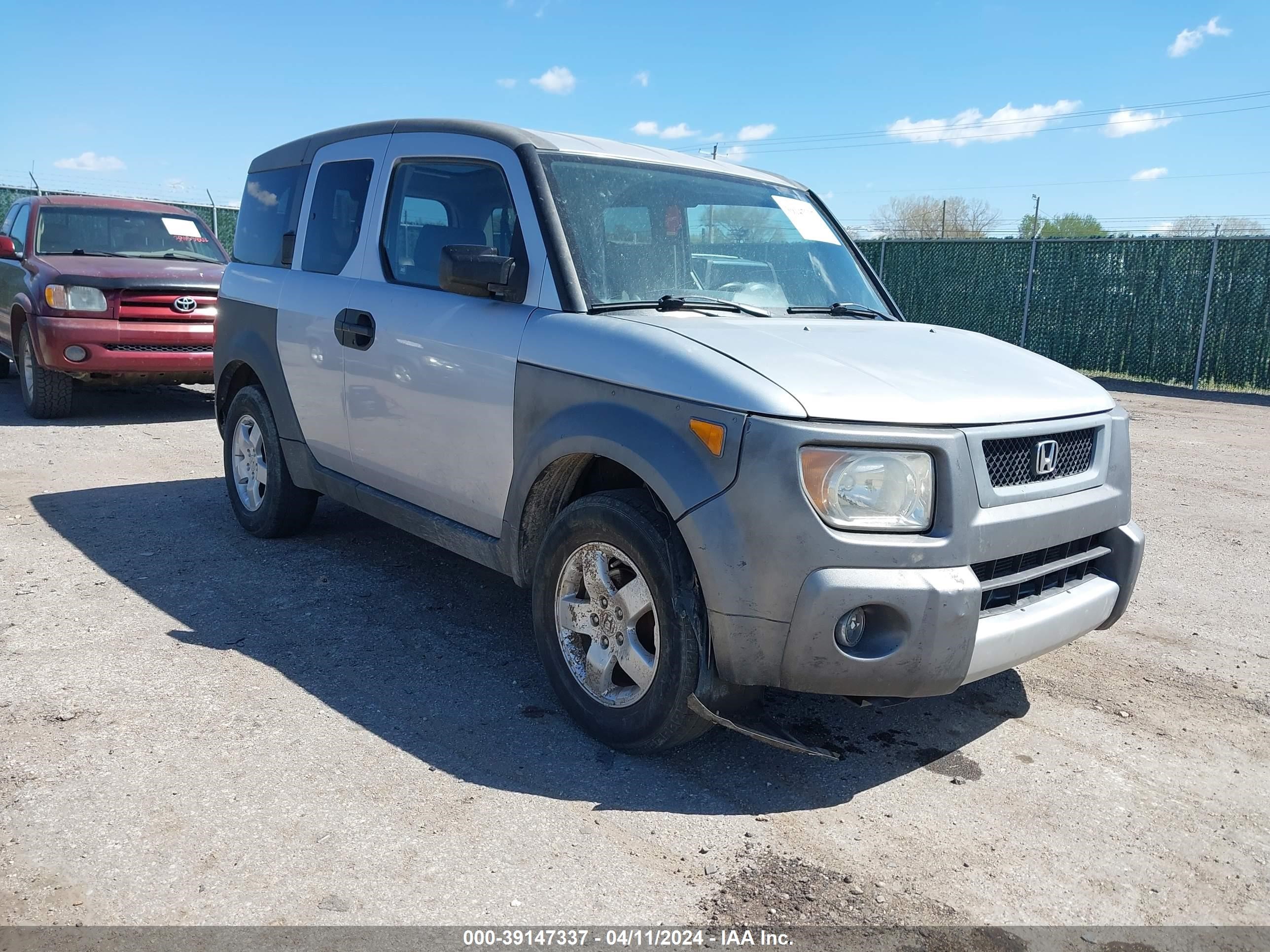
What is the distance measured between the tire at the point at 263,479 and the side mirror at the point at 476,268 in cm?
209

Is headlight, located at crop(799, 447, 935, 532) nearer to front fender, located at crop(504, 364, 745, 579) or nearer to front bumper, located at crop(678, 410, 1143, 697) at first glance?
front bumper, located at crop(678, 410, 1143, 697)

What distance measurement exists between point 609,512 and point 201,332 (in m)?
7.42

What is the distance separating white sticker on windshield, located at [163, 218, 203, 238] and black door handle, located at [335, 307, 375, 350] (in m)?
6.93

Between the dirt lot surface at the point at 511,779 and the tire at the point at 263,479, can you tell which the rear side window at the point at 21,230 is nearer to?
the tire at the point at 263,479

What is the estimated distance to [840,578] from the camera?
2883 millimetres

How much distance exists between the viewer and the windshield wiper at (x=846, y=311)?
13.6 feet

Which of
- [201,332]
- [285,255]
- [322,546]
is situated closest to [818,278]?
[285,255]

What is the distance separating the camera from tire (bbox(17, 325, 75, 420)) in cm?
942

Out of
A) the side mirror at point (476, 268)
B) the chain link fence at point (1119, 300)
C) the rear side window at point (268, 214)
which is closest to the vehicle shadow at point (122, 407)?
the rear side window at point (268, 214)

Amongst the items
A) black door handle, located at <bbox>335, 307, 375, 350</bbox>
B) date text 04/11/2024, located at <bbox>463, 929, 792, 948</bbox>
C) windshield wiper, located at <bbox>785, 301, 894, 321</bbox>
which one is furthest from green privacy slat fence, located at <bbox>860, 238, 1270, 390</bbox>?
date text 04/11/2024, located at <bbox>463, 929, 792, 948</bbox>

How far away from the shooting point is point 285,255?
5.30 m

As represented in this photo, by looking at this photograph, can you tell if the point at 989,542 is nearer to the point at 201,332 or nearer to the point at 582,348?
the point at 582,348

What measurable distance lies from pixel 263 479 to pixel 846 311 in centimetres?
334

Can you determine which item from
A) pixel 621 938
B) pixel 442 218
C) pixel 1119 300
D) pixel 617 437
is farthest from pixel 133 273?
pixel 1119 300
